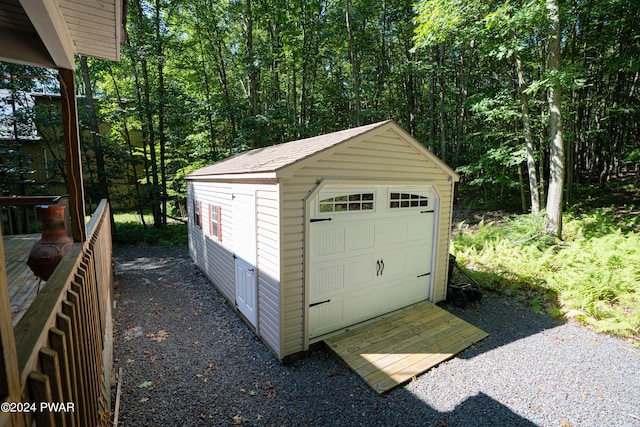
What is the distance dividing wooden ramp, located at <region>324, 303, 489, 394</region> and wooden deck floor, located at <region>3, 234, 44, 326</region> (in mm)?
3903

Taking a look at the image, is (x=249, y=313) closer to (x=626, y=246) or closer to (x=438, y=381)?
(x=438, y=381)

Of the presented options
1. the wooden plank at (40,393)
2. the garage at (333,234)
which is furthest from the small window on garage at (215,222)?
the wooden plank at (40,393)

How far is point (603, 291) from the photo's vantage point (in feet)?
19.1

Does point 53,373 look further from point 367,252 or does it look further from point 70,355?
point 367,252

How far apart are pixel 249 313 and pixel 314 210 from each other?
2412 mm

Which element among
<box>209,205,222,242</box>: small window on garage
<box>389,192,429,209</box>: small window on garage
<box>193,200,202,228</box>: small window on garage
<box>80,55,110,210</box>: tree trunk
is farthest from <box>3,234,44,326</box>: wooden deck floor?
<box>80,55,110,210</box>: tree trunk

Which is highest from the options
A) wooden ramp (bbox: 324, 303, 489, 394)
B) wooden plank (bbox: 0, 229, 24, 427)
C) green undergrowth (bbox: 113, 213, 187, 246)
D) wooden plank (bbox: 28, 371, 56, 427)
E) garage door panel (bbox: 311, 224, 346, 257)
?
wooden plank (bbox: 0, 229, 24, 427)

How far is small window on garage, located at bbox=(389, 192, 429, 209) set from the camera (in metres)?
5.57

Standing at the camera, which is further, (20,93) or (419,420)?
(20,93)

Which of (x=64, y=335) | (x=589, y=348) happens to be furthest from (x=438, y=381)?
(x=64, y=335)

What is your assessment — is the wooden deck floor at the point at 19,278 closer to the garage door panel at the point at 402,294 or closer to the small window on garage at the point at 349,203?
the small window on garage at the point at 349,203

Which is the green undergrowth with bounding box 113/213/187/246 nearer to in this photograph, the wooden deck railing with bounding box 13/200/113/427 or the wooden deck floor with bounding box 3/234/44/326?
the wooden deck floor with bounding box 3/234/44/326

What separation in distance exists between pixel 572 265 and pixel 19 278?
10602 mm

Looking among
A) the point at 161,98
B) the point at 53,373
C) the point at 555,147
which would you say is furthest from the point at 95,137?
the point at 555,147
